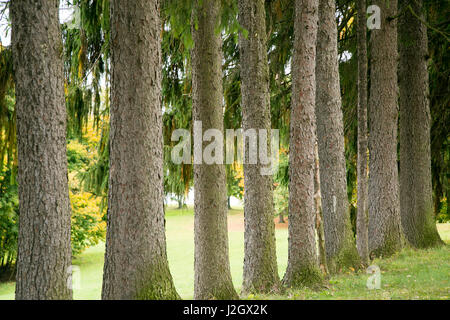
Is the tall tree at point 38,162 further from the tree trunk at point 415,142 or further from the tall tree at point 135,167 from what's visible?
the tree trunk at point 415,142

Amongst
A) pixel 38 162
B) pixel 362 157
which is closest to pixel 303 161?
pixel 362 157

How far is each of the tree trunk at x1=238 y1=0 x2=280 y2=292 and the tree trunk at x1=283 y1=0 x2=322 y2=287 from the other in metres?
0.38

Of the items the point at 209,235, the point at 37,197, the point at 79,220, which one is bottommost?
the point at 79,220

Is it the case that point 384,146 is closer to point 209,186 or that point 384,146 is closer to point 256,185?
point 256,185

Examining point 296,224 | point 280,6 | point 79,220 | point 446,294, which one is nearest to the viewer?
point 446,294

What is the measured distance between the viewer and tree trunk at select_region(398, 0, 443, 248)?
12289 millimetres

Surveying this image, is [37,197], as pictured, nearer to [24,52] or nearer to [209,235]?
[24,52]

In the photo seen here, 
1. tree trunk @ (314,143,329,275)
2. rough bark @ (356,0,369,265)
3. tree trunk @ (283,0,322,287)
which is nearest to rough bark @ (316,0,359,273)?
rough bark @ (356,0,369,265)

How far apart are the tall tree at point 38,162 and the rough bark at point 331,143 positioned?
237 inches

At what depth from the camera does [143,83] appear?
586cm

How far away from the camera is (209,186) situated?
7.75 meters
